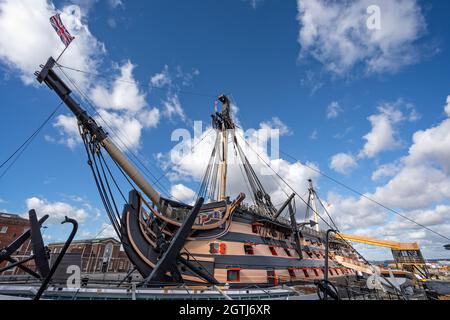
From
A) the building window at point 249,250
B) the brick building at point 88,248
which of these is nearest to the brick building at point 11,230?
the brick building at point 88,248

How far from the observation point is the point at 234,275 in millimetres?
12039

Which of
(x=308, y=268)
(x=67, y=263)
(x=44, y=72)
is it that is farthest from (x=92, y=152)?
(x=308, y=268)

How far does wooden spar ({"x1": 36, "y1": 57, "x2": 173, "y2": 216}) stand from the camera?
427 inches

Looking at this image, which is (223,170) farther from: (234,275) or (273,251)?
(234,275)

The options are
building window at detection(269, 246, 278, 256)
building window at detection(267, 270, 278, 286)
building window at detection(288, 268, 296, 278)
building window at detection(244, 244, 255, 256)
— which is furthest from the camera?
building window at detection(288, 268, 296, 278)

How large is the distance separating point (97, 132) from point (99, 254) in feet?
119

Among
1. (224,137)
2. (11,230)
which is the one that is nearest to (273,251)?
(224,137)

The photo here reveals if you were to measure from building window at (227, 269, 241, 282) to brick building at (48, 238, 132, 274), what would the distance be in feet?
110

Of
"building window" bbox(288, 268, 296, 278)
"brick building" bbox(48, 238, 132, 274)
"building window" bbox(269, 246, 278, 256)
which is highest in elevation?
"brick building" bbox(48, 238, 132, 274)

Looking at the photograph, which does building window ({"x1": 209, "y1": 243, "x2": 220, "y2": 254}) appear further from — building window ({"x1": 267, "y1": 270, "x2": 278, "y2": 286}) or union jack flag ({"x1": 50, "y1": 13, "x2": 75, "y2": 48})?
union jack flag ({"x1": 50, "y1": 13, "x2": 75, "y2": 48})

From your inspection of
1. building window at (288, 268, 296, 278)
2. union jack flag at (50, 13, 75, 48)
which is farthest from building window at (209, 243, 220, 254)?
union jack flag at (50, 13, 75, 48)

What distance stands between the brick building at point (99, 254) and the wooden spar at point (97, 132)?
32189 mm

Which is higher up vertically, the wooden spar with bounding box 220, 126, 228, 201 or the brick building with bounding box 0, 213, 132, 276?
the wooden spar with bounding box 220, 126, 228, 201
